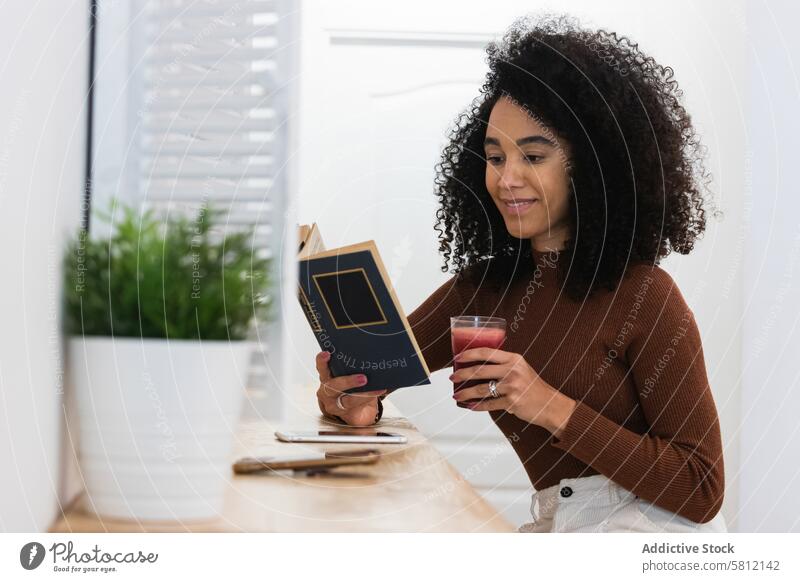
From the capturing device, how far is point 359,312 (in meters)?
0.84

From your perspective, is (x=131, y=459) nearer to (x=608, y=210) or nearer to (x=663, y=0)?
(x=608, y=210)

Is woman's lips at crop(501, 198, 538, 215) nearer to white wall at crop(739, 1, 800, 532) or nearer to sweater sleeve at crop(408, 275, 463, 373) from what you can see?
sweater sleeve at crop(408, 275, 463, 373)

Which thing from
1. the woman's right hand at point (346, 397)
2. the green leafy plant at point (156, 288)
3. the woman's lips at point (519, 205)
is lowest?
the woman's right hand at point (346, 397)

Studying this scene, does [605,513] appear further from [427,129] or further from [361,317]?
[427,129]

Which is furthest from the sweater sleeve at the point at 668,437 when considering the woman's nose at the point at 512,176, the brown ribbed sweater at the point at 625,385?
the woman's nose at the point at 512,176

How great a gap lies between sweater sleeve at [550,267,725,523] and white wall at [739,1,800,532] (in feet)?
1.57

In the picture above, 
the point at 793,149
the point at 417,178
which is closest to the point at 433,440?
the point at 417,178

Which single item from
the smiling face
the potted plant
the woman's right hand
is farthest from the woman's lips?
the potted plant

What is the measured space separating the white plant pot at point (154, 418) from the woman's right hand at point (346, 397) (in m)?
0.34

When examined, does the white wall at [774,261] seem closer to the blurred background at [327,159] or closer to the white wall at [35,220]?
the blurred background at [327,159]

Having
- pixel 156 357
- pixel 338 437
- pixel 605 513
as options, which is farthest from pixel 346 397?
pixel 156 357

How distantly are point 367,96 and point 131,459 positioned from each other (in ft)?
3.88

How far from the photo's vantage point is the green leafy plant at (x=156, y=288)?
1.86 feet
